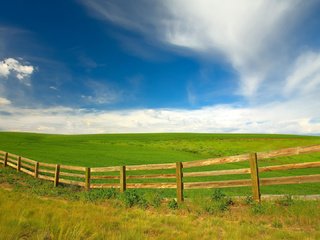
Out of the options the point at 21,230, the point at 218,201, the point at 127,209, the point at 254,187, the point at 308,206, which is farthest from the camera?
the point at 127,209

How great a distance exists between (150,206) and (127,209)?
36.5 inches

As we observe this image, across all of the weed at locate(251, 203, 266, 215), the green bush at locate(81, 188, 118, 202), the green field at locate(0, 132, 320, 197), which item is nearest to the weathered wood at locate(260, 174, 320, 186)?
the weed at locate(251, 203, 266, 215)

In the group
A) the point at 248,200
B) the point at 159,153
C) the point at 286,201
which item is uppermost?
the point at 159,153

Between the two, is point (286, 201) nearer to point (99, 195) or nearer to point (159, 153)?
point (99, 195)

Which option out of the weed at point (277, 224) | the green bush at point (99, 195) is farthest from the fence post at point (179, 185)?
the weed at point (277, 224)

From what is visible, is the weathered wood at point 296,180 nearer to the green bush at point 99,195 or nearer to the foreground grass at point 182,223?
the foreground grass at point 182,223

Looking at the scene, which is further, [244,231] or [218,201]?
[218,201]

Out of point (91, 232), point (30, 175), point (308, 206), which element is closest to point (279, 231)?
point (308, 206)

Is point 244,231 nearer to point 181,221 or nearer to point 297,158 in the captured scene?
point 181,221

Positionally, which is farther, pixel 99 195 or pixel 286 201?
pixel 99 195

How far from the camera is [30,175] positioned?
20391mm

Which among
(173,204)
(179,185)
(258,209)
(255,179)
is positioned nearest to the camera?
(258,209)

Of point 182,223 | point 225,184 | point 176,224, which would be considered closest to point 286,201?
point 225,184

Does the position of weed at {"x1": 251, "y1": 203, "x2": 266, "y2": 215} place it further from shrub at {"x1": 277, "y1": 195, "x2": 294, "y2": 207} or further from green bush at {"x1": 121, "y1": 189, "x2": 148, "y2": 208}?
green bush at {"x1": 121, "y1": 189, "x2": 148, "y2": 208}
